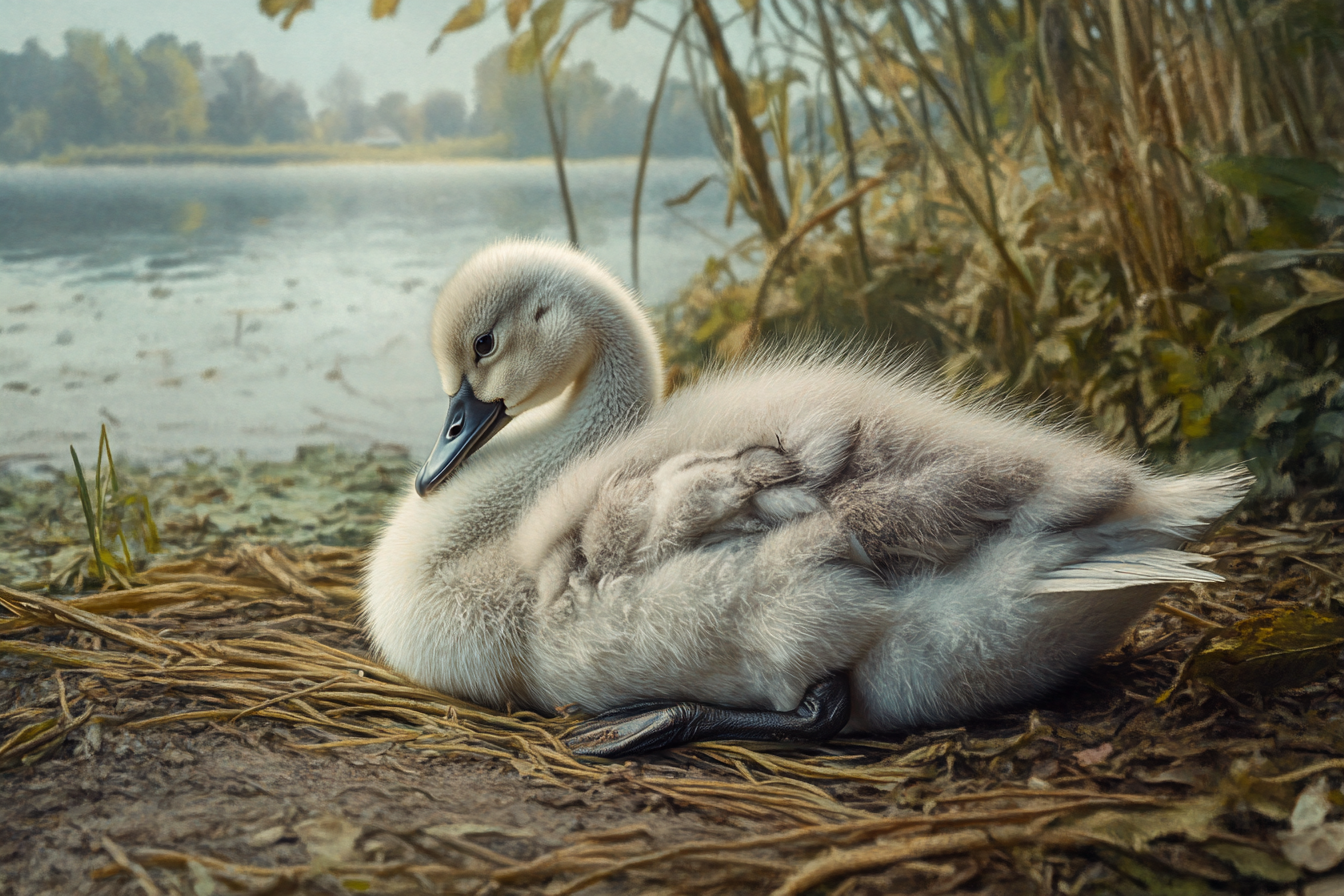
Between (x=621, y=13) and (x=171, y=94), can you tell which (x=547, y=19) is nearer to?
(x=621, y=13)

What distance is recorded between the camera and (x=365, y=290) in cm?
274

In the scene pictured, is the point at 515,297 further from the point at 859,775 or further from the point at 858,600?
the point at 859,775

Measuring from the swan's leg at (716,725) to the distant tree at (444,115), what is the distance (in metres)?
2.00

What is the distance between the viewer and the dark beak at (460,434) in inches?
57.9

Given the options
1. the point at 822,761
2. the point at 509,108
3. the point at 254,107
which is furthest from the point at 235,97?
the point at 822,761

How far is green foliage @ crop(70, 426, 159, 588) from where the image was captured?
5.64 feet

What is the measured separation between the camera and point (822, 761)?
45.8 inches

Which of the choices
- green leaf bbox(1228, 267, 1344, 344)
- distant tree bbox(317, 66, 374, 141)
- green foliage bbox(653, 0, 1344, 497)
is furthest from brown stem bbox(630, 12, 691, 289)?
green leaf bbox(1228, 267, 1344, 344)

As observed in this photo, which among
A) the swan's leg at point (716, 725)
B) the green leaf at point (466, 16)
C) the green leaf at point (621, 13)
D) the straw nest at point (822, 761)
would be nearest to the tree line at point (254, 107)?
the green leaf at point (621, 13)

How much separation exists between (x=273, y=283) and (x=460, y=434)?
1.52 m

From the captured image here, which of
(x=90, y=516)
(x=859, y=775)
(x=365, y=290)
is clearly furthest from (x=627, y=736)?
(x=365, y=290)

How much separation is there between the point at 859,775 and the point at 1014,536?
354mm

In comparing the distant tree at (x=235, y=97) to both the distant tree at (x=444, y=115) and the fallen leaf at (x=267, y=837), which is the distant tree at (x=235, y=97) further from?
the fallen leaf at (x=267, y=837)

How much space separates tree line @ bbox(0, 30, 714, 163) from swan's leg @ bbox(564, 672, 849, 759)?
5.95 feet
